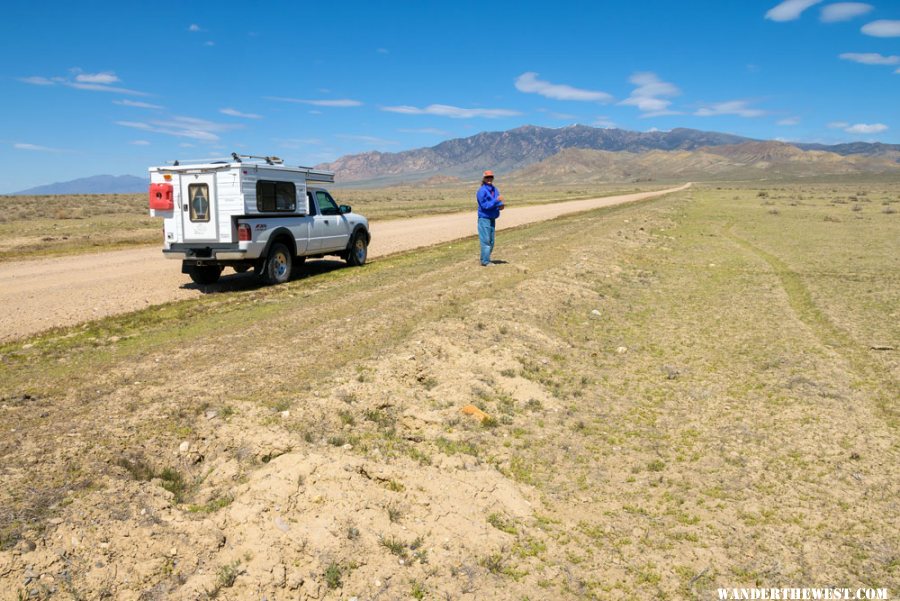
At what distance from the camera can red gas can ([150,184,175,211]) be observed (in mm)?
12445

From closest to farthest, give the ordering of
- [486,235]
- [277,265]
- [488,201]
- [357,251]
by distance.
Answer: [277,265]
[488,201]
[486,235]
[357,251]

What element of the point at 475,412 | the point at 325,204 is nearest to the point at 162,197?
the point at 325,204

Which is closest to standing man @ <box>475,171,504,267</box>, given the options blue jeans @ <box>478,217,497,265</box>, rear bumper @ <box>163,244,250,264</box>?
blue jeans @ <box>478,217,497,265</box>

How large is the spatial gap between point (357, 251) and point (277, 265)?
3.22 m

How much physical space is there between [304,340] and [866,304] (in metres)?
10.4

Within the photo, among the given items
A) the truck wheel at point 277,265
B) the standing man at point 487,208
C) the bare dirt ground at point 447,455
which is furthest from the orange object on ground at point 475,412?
the truck wheel at point 277,265

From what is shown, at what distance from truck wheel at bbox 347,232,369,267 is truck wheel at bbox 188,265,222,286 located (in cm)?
354

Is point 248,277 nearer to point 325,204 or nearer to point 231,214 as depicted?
point 325,204

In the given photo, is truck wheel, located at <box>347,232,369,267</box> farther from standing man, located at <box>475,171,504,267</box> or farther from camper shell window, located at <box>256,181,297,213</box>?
standing man, located at <box>475,171,504,267</box>

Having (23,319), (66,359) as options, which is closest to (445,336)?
(66,359)

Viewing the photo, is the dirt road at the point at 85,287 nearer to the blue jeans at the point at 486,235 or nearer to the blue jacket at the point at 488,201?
the blue jeans at the point at 486,235

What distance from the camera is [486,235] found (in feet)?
45.9

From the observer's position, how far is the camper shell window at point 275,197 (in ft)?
41.5

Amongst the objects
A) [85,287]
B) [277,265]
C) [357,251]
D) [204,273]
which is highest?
[357,251]
